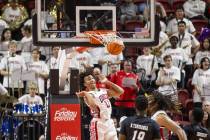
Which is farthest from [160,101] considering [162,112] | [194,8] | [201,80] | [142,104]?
[194,8]

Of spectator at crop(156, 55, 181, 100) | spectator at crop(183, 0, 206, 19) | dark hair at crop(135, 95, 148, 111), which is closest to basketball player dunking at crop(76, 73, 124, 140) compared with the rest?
dark hair at crop(135, 95, 148, 111)

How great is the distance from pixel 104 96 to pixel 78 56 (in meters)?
4.27

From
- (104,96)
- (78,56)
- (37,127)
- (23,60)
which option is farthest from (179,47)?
(104,96)

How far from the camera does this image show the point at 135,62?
47.3 ft

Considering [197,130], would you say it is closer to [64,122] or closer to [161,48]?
[64,122]

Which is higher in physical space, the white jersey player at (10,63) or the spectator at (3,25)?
the spectator at (3,25)

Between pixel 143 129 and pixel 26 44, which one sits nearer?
pixel 143 129

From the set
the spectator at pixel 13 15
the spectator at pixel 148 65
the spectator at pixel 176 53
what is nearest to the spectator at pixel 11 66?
the spectator at pixel 13 15

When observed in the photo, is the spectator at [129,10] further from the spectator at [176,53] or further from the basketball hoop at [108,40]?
the basketball hoop at [108,40]

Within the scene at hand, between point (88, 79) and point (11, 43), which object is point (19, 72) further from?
point (88, 79)

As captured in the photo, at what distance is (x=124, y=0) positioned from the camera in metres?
15.2

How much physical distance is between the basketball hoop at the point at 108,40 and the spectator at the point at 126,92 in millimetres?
2544

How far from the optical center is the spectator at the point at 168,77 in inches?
517

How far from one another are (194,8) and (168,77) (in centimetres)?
331
